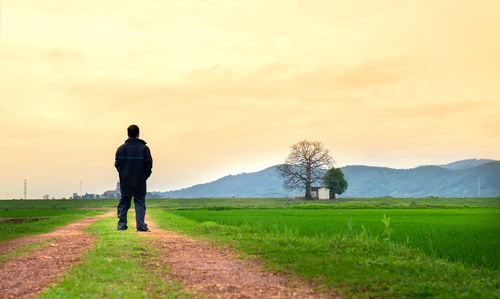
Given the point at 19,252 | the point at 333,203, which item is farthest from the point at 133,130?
the point at 333,203

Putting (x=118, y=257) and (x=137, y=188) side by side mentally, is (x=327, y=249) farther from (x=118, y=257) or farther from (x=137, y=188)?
(x=137, y=188)

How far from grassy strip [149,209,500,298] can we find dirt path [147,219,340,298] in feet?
1.71

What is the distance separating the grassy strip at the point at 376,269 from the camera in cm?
627

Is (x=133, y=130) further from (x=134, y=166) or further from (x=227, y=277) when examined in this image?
(x=227, y=277)

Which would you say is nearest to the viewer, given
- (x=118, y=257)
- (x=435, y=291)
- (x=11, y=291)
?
(x=435, y=291)

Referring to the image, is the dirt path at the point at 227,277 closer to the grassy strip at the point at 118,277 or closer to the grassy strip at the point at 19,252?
the grassy strip at the point at 118,277

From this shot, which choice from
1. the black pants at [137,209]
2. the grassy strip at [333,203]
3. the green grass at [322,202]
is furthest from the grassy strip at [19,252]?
the grassy strip at [333,203]

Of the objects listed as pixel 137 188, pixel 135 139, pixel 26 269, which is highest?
pixel 135 139

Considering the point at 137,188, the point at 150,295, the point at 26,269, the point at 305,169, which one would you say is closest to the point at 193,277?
the point at 150,295

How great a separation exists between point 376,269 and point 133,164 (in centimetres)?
937

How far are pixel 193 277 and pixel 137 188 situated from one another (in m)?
7.53

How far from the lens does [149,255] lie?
32.3 feet

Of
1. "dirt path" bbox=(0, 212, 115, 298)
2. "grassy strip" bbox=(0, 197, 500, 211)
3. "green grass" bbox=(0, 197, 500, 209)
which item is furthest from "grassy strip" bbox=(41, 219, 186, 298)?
"grassy strip" bbox=(0, 197, 500, 211)

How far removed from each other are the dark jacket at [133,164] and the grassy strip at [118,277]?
3.96 m
